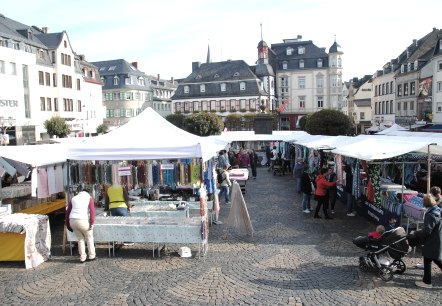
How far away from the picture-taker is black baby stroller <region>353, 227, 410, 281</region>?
667 centimetres

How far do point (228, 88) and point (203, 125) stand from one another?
22610mm

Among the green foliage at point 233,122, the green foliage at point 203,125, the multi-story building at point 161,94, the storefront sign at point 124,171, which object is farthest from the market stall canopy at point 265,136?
the multi-story building at point 161,94

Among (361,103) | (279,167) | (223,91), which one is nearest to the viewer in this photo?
(279,167)

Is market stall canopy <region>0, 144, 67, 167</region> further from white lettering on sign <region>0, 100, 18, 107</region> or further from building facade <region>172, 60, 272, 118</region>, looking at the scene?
building facade <region>172, 60, 272, 118</region>

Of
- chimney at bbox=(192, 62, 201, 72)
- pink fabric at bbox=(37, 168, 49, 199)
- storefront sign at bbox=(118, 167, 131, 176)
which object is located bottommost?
pink fabric at bbox=(37, 168, 49, 199)

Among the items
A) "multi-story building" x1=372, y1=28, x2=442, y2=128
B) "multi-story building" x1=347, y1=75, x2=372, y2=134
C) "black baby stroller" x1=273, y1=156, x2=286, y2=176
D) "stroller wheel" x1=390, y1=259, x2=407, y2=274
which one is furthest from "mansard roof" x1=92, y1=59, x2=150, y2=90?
"stroller wheel" x1=390, y1=259, x2=407, y2=274

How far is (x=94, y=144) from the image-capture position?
916 cm

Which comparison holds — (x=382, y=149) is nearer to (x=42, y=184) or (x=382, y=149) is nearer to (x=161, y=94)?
(x=42, y=184)

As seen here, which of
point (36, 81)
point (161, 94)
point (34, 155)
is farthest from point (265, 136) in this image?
point (161, 94)

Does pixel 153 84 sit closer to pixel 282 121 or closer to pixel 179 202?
pixel 282 121

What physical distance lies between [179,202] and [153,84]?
222ft

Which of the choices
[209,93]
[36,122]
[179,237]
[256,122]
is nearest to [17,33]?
[36,122]

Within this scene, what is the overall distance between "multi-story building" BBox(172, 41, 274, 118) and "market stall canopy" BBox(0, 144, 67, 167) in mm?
51927

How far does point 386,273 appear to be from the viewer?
6699 mm
